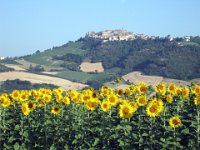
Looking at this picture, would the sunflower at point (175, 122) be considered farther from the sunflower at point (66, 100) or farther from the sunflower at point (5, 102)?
the sunflower at point (5, 102)

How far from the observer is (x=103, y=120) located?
1320 centimetres

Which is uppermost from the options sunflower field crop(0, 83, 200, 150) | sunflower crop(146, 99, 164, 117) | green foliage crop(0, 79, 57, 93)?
sunflower crop(146, 99, 164, 117)

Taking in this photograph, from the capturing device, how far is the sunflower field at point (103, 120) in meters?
12.4

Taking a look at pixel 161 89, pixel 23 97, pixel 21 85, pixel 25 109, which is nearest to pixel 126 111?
pixel 161 89

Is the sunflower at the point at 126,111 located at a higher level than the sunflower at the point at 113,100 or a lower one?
lower

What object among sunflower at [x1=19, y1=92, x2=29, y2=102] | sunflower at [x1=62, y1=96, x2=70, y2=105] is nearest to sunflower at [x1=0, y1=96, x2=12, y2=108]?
sunflower at [x1=19, y1=92, x2=29, y2=102]

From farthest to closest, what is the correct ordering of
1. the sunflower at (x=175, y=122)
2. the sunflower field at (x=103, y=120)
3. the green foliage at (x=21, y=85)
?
the green foliage at (x=21, y=85) → the sunflower field at (x=103, y=120) → the sunflower at (x=175, y=122)

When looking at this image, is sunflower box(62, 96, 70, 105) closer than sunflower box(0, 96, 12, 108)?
Yes

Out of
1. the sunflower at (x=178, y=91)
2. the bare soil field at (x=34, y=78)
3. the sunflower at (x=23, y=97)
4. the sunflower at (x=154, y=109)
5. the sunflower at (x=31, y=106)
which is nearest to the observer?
the sunflower at (x=154, y=109)

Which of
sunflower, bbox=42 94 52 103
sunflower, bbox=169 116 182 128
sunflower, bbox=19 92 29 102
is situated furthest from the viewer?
sunflower, bbox=19 92 29 102

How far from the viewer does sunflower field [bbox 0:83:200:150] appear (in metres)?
12.4

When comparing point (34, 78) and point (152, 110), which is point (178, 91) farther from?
point (34, 78)

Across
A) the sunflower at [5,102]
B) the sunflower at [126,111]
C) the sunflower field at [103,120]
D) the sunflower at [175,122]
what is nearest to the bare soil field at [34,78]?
the sunflower at [5,102]

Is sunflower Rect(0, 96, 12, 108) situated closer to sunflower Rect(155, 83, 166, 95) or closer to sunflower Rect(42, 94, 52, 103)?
sunflower Rect(42, 94, 52, 103)
